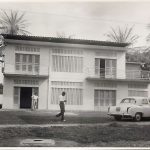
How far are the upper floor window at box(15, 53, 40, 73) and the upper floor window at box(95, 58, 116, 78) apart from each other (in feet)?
15.1

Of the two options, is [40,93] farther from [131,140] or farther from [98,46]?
[131,140]

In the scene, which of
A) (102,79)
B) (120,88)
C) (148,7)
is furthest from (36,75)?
(148,7)

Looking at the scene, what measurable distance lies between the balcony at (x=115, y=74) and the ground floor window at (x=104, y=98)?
3.81ft

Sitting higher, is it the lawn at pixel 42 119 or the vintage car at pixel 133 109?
the vintage car at pixel 133 109

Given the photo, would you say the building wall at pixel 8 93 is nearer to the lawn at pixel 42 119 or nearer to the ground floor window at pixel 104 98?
the lawn at pixel 42 119

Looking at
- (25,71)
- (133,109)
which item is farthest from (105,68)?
(133,109)

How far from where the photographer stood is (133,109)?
55.2 feet

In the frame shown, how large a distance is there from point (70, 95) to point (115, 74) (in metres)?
4.46

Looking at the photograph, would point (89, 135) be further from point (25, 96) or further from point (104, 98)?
point (104, 98)

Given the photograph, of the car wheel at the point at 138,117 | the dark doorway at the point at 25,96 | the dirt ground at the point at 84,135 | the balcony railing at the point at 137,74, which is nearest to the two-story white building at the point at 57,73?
the dark doorway at the point at 25,96

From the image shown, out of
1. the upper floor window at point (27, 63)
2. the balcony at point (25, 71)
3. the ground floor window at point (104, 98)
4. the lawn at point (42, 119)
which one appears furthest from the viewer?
the ground floor window at point (104, 98)

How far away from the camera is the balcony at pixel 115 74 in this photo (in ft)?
85.0

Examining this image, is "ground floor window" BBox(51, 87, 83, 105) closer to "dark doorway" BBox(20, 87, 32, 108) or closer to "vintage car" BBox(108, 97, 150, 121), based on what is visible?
"dark doorway" BBox(20, 87, 32, 108)

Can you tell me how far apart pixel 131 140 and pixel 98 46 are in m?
15.0
